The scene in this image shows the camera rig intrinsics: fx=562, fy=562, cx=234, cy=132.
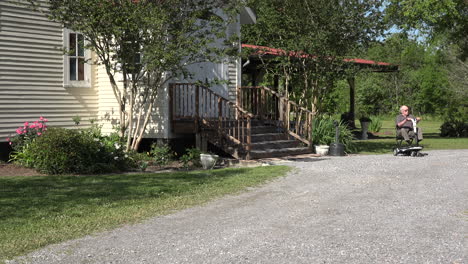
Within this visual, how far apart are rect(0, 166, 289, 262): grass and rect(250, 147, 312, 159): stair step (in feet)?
5.63

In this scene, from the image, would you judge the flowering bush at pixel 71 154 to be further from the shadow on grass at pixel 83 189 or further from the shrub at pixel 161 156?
the shrub at pixel 161 156

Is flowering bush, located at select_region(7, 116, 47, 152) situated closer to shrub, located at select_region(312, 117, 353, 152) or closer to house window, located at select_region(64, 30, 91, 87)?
house window, located at select_region(64, 30, 91, 87)

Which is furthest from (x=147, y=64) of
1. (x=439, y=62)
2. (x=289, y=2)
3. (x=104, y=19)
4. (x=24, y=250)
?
(x=439, y=62)

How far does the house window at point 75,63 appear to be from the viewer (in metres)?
14.4

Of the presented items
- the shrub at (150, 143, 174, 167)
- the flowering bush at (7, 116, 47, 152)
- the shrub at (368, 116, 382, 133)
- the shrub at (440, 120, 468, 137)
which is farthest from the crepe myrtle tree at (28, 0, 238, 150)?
the shrub at (440, 120, 468, 137)

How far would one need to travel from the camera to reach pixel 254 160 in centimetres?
1337

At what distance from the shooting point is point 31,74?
13.8m

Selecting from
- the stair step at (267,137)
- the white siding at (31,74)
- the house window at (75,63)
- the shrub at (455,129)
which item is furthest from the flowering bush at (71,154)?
the shrub at (455,129)

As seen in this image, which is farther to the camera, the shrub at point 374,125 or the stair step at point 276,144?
the shrub at point 374,125

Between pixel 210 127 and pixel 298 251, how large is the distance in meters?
8.61

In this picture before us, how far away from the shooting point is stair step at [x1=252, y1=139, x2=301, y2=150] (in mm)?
14327

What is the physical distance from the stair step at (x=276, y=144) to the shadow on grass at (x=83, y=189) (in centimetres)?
246

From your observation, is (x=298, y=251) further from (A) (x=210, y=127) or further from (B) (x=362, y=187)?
(A) (x=210, y=127)

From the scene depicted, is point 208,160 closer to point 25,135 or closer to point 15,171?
point 15,171
